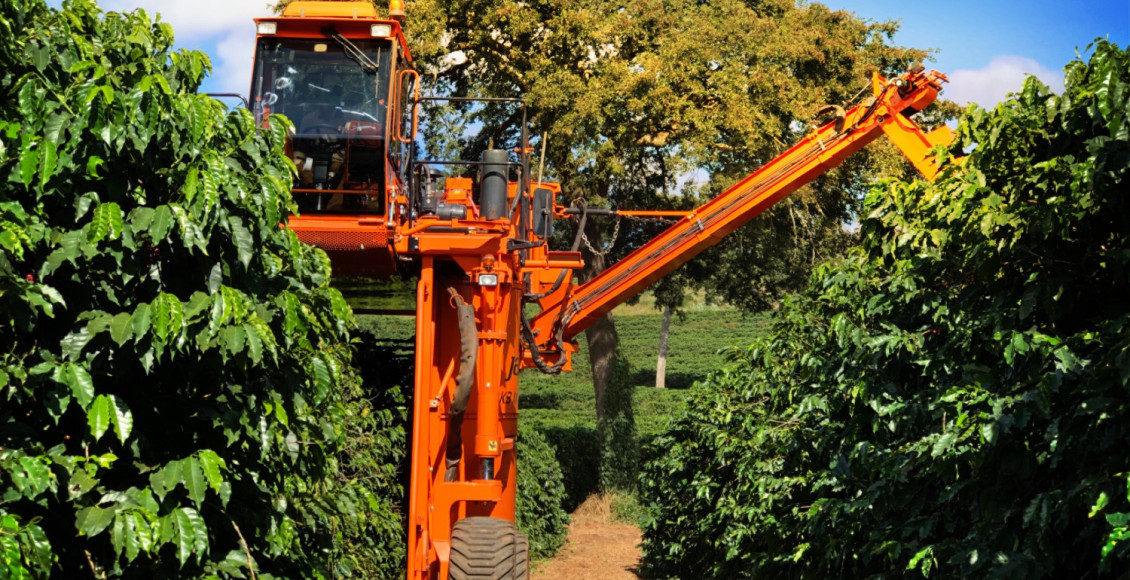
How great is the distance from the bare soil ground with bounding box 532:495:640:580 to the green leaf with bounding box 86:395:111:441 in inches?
457

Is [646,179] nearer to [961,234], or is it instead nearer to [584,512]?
[584,512]

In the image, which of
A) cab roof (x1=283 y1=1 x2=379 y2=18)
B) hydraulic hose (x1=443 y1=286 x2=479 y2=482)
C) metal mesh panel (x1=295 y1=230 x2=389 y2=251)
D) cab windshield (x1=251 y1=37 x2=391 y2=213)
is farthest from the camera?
cab roof (x1=283 y1=1 x2=379 y2=18)

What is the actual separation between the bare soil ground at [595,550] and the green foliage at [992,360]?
27.5 feet

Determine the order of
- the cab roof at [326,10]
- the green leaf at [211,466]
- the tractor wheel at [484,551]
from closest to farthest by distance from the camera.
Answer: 1. the green leaf at [211,466]
2. the tractor wheel at [484,551]
3. the cab roof at [326,10]

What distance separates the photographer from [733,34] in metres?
19.9

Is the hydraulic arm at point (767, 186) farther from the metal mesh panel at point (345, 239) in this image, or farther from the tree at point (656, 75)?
the tree at point (656, 75)

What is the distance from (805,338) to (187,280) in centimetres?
579

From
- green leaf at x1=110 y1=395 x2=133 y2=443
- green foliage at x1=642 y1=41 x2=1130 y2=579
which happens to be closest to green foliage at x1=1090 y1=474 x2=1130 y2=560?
green foliage at x1=642 y1=41 x2=1130 y2=579

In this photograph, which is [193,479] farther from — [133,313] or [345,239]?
[345,239]

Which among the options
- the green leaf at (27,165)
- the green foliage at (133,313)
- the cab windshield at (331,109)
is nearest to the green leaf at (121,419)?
the green foliage at (133,313)

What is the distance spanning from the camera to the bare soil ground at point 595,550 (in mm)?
15438

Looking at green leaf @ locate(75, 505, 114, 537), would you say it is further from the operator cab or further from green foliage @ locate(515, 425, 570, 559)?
green foliage @ locate(515, 425, 570, 559)

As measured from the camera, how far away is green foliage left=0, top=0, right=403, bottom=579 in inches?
153

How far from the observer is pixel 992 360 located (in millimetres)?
5262
